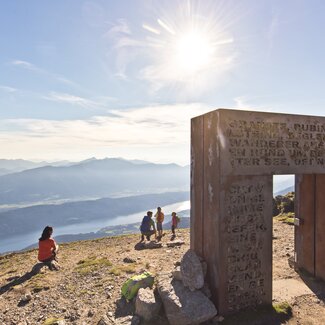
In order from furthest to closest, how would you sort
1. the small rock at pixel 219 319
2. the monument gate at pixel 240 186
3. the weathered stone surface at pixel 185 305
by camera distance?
the monument gate at pixel 240 186 < the small rock at pixel 219 319 < the weathered stone surface at pixel 185 305

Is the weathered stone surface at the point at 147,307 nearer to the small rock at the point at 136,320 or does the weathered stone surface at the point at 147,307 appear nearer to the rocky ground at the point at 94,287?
the small rock at the point at 136,320

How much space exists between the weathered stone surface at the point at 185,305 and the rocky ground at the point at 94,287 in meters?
0.50

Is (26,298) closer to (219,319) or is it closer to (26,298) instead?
(26,298)

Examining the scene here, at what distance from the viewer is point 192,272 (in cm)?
801

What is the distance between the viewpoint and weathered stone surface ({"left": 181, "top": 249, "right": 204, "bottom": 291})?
7859 mm

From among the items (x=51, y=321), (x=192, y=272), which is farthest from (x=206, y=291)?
(x=51, y=321)

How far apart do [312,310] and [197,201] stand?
15.7ft

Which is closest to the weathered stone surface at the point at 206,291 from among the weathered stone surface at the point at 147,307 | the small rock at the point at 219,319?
the small rock at the point at 219,319

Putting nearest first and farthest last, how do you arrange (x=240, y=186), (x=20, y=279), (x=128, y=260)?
(x=240, y=186) < (x=20, y=279) < (x=128, y=260)

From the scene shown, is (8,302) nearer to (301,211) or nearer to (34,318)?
(34,318)

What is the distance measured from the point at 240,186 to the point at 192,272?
9.39 feet

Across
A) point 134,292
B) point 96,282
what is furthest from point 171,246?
point 134,292

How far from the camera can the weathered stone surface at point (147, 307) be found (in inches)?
301

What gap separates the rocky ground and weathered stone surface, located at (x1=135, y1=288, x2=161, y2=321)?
31 centimetres
